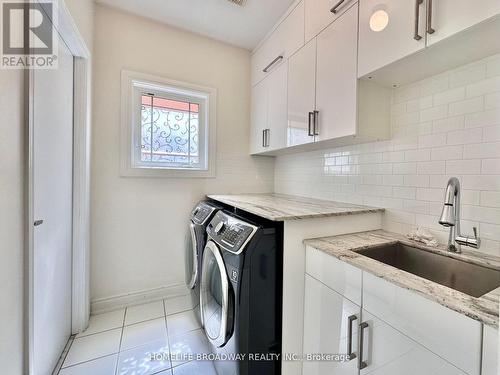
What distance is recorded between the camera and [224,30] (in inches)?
85.5

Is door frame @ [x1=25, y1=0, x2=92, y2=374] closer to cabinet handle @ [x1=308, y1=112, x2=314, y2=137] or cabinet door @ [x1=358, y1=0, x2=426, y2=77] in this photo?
cabinet handle @ [x1=308, y1=112, x2=314, y2=137]

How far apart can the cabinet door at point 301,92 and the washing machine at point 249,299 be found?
2.82 feet

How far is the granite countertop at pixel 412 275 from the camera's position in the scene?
612 millimetres

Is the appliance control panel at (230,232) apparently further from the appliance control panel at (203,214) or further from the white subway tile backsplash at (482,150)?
the white subway tile backsplash at (482,150)

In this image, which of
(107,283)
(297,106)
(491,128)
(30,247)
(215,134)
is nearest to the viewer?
(30,247)

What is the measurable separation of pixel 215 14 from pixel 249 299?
7.35 ft

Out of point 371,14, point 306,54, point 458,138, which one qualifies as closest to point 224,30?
point 306,54

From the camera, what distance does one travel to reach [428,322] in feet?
2.25

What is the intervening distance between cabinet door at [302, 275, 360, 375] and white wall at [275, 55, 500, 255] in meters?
0.70

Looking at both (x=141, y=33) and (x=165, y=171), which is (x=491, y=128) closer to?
(x=165, y=171)

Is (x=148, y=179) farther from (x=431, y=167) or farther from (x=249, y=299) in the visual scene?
(x=431, y=167)

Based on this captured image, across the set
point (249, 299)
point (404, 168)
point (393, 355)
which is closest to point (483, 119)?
point (404, 168)

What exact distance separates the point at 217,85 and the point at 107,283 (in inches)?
85.5
